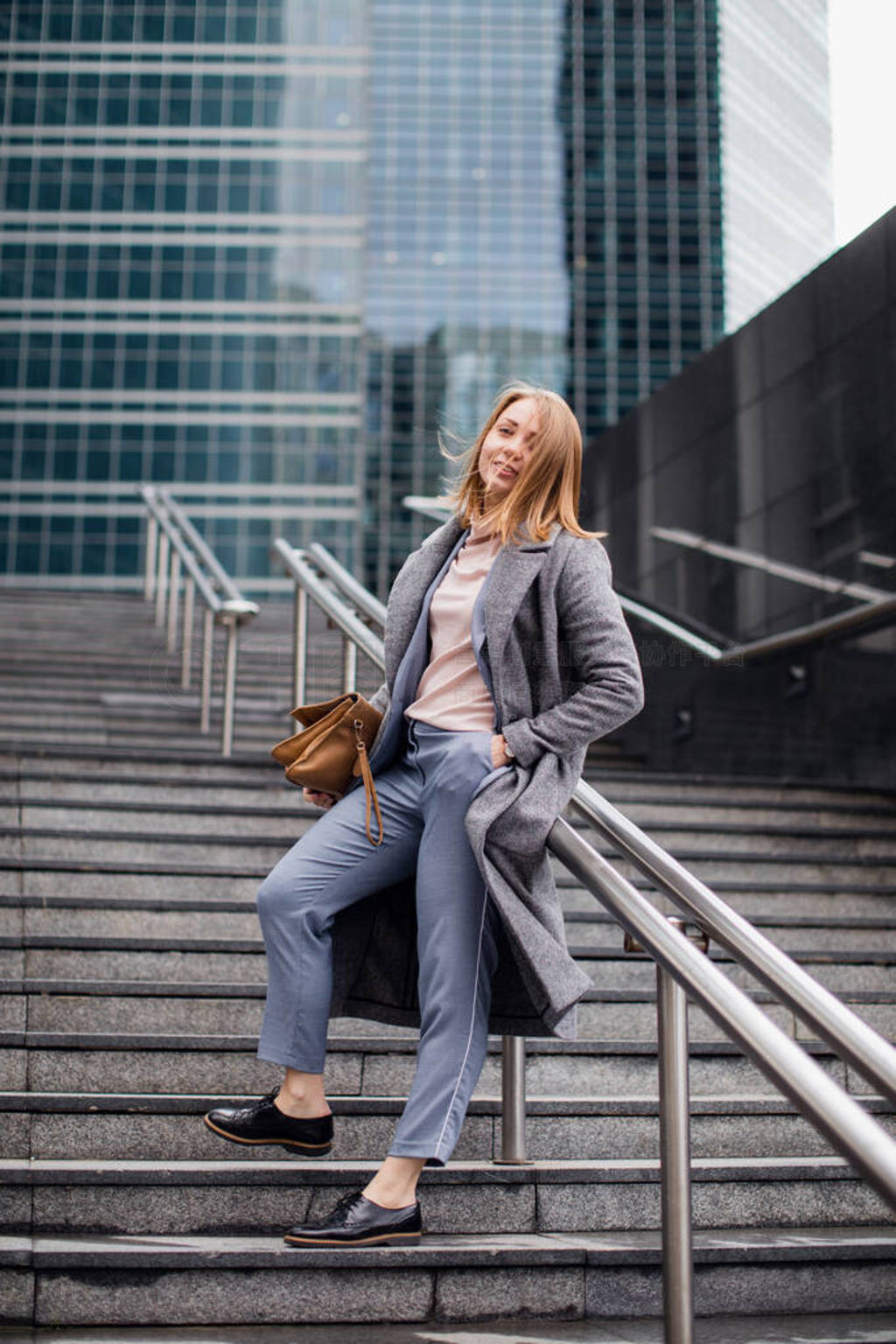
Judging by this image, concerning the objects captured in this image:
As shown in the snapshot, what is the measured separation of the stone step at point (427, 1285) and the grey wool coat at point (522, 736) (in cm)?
46

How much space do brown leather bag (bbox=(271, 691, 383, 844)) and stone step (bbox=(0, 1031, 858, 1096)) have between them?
0.88 m

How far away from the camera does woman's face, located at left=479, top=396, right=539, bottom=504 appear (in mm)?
2947

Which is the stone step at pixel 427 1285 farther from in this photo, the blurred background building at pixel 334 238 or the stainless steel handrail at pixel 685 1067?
the blurred background building at pixel 334 238

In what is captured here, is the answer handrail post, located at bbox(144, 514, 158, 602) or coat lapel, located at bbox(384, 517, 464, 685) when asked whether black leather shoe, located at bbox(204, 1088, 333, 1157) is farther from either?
handrail post, located at bbox(144, 514, 158, 602)

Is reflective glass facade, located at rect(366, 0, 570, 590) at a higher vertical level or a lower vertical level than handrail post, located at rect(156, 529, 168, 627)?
higher

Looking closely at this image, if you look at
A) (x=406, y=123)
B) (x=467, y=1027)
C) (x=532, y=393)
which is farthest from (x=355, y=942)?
(x=406, y=123)

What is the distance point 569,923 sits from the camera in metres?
4.50

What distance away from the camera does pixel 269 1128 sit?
2.82 m

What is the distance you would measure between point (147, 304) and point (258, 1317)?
62.6 metres

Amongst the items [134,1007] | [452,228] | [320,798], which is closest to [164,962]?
[134,1007]

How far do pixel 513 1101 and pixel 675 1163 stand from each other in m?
0.77

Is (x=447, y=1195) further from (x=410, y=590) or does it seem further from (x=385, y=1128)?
(x=410, y=590)

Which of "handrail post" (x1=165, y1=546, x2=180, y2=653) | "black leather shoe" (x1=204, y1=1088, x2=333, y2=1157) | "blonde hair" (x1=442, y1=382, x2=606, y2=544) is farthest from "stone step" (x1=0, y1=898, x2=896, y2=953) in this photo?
"handrail post" (x1=165, y1=546, x2=180, y2=653)

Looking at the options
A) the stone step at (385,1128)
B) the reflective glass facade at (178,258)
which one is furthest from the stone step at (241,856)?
the reflective glass facade at (178,258)
